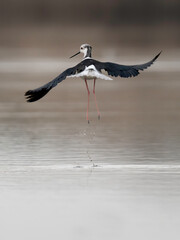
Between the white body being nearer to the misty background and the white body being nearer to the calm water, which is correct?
the calm water

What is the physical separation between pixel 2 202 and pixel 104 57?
20.6 meters

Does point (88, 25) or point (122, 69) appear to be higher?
point (88, 25)

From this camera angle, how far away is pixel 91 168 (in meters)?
10.0

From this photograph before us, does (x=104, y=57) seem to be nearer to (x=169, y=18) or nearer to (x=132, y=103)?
(x=132, y=103)

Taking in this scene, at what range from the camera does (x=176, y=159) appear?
10.5 m

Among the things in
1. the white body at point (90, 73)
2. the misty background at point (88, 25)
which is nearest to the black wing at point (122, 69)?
the white body at point (90, 73)

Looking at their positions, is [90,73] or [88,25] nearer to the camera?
[90,73]

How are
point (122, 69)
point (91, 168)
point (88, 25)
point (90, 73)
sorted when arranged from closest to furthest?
point (91, 168)
point (90, 73)
point (122, 69)
point (88, 25)

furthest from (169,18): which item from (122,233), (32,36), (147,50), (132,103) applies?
(122,233)

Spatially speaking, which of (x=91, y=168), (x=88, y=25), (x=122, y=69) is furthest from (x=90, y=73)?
(x=88, y=25)

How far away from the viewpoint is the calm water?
294 inches

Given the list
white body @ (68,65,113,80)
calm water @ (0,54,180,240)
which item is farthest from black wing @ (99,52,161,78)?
calm water @ (0,54,180,240)

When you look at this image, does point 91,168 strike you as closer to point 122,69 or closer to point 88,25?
point 122,69

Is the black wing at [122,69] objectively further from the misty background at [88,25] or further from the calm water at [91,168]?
the misty background at [88,25]
